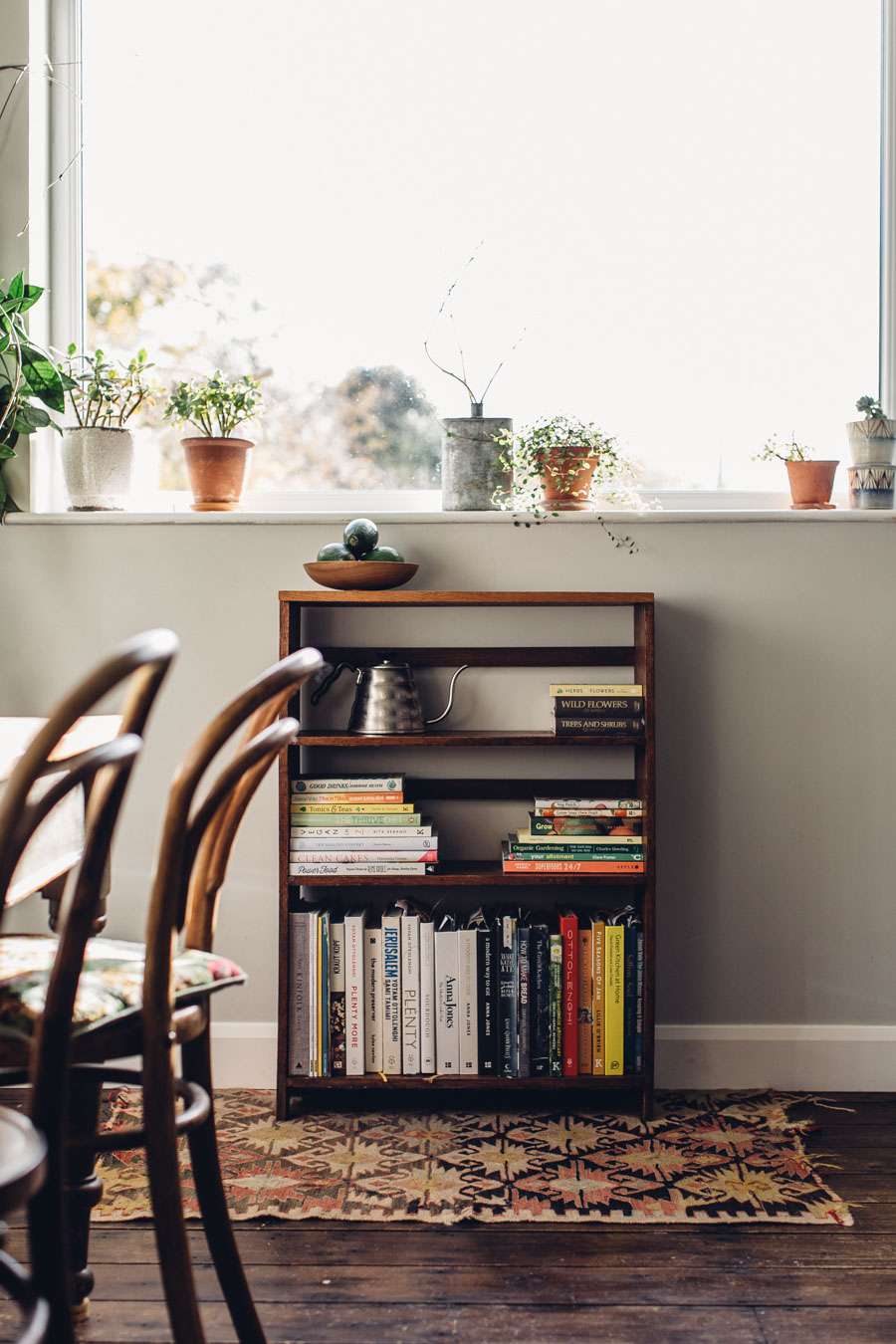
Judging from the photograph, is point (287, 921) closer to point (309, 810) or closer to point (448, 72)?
point (309, 810)

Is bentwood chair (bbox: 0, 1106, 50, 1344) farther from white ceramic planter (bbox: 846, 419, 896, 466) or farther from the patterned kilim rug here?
white ceramic planter (bbox: 846, 419, 896, 466)

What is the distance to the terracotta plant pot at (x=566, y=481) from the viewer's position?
2766mm

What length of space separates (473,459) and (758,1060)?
1.50 metres

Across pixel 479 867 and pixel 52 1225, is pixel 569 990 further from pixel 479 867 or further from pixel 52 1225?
pixel 52 1225

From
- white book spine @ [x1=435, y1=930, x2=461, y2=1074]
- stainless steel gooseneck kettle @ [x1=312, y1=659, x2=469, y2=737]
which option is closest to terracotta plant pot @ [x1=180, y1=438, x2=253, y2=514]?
stainless steel gooseneck kettle @ [x1=312, y1=659, x2=469, y2=737]

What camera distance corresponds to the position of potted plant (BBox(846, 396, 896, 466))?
2.86m

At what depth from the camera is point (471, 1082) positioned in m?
2.54

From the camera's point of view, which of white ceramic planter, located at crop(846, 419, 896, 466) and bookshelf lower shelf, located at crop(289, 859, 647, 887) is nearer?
bookshelf lower shelf, located at crop(289, 859, 647, 887)

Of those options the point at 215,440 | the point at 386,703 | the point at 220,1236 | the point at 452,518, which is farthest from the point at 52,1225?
the point at 215,440

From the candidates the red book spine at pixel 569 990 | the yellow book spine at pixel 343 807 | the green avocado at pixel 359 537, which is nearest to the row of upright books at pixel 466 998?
the red book spine at pixel 569 990

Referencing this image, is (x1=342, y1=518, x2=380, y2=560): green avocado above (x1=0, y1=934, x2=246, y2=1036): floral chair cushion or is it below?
above

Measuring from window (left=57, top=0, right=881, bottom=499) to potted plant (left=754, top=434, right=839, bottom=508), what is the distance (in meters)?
0.09

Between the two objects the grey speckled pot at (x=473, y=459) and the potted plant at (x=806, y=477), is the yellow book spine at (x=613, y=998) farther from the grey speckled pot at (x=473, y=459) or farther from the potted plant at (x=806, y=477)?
the potted plant at (x=806, y=477)

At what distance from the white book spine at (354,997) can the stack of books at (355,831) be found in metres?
0.12
